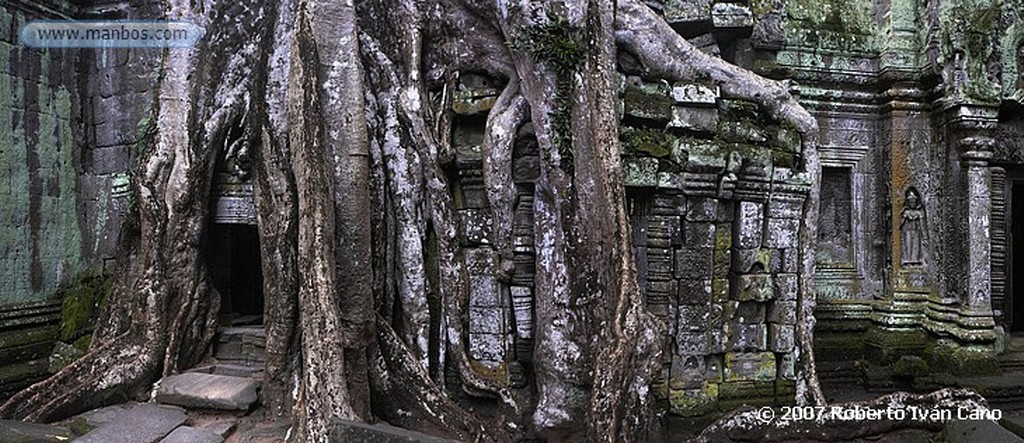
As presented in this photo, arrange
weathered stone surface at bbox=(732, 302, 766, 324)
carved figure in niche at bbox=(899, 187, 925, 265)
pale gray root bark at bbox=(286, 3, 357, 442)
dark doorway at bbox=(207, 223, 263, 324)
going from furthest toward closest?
carved figure in niche at bbox=(899, 187, 925, 265)
dark doorway at bbox=(207, 223, 263, 324)
weathered stone surface at bbox=(732, 302, 766, 324)
pale gray root bark at bbox=(286, 3, 357, 442)

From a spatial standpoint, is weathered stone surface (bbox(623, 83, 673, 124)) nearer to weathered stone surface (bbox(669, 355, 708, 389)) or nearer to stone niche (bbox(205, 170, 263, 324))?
weathered stone surface (bbox(669, 355, 708, 389))

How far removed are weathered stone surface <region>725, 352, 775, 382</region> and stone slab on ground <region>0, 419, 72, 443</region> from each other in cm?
399

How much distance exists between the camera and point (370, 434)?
301cm

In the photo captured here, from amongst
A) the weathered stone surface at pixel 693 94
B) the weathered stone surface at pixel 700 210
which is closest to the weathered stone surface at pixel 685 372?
the weathered stone surface at pixel 700 210

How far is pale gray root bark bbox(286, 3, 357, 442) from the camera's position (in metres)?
3.22

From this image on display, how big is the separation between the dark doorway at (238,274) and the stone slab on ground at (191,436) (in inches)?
62.0

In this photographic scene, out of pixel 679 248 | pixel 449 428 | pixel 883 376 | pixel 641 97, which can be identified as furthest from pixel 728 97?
pixel 883 376

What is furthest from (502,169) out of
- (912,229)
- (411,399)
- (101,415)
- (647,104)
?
(912,229)

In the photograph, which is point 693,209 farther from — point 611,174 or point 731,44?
point 731,44

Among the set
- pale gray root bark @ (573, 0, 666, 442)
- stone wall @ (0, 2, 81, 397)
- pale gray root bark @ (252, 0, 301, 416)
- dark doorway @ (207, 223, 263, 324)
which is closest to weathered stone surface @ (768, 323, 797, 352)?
pale gray root bark @ (573, 0, 666, 442)

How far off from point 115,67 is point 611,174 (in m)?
5.35

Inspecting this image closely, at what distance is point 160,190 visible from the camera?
4277mm

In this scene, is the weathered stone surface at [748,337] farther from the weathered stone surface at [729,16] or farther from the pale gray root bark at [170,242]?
the pale gray root bark at [170,242]

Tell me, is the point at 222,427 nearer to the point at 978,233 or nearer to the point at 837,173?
the point at 837,173
